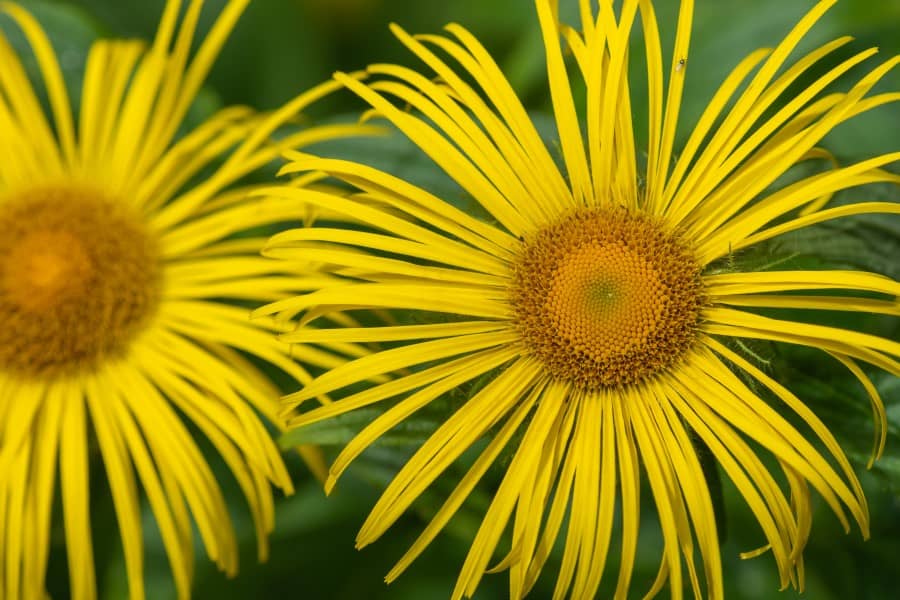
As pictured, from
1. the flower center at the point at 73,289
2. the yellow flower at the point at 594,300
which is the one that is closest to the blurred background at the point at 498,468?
the yellow flower at the point at 594,300

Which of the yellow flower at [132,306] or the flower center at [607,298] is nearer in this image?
the flower center at [607,298]

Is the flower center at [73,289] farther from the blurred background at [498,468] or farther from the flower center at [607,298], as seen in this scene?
the flower center at [607,298]

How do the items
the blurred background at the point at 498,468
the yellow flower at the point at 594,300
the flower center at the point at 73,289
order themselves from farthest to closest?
1. the flower center at the point at 73,289
2. the blurred background at the point at 498,468
3. the yellow flower at the point at 594,300

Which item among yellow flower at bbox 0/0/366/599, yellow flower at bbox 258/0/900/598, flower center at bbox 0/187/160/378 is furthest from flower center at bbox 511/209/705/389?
flower center at bbox 0/187/160/378

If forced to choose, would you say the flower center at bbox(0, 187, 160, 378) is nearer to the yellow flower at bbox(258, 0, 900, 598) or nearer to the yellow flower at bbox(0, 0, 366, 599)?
the yellow flower at bbox(0, 0, 366, 599)

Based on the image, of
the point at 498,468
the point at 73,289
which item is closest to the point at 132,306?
the point at 73,289

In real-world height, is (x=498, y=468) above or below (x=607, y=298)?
below

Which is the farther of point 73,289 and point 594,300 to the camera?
point 73,289

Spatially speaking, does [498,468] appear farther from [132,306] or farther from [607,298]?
[132,306]
